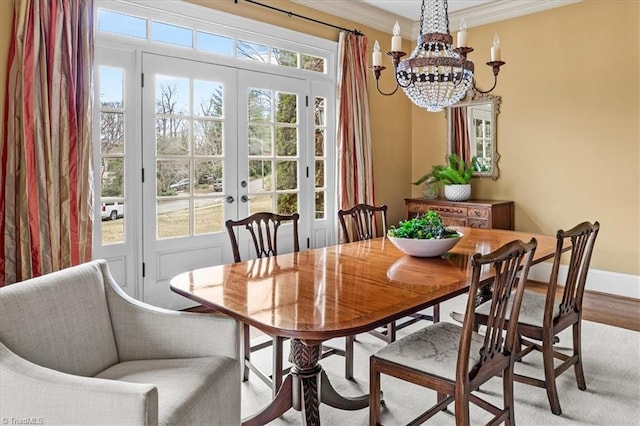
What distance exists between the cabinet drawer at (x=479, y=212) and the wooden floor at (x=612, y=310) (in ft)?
2.77

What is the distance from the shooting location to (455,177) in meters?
5.13

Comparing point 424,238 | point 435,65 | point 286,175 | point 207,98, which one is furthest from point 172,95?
point 424,238

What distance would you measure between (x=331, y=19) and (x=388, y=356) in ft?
12.7

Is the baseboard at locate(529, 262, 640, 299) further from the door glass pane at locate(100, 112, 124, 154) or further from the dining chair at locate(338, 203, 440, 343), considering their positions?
the door glass pane at locate(100, 112, 124, 154)

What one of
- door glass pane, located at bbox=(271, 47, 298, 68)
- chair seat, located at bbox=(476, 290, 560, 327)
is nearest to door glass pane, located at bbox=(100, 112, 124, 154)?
door glass pane, located at bbox=(271, 47, 298, 68)

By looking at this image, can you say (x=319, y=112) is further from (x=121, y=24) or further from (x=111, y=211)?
(x=111, y=211)

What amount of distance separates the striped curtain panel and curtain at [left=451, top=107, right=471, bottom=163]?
105 cm

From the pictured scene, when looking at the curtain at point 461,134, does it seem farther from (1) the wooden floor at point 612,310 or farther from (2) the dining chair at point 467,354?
(2) the dining chair at point 467,354

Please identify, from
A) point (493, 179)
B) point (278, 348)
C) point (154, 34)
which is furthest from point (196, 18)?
point (493, 179)

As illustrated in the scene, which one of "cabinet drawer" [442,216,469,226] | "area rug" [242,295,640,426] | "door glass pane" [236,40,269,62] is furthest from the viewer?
"cabinet drawer" [442,216,469,226]

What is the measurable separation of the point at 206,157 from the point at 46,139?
1261mm

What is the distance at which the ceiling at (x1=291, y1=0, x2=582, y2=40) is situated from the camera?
15.5 feet

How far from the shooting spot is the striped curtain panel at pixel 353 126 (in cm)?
489

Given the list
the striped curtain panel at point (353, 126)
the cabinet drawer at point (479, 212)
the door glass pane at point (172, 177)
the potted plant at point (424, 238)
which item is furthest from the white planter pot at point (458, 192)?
the door glass pane at point (172, 177)
